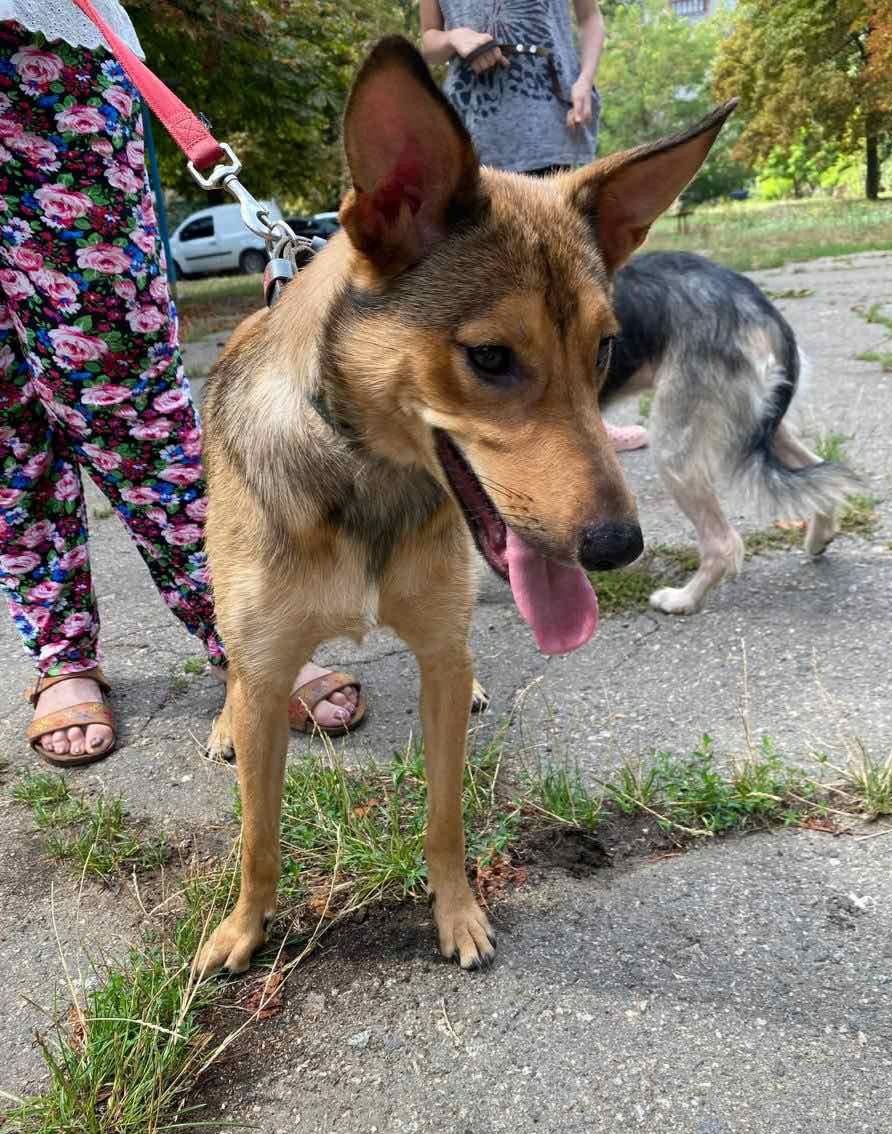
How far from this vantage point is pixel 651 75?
40938 mm

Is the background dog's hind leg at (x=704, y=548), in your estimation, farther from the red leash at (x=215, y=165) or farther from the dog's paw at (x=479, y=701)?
the red leash at (x=215, y=165)

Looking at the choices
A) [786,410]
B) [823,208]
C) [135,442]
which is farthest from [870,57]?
[135,442]

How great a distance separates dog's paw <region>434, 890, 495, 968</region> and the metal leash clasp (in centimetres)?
160

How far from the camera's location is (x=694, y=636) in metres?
3.32

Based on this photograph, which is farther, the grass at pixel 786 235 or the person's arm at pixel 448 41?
the grass at pixel 786 235

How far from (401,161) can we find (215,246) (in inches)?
1135

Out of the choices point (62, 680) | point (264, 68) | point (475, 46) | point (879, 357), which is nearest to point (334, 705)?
point (62, 680)

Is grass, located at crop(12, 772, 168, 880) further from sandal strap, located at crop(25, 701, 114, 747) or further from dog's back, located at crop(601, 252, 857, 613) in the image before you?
dog's back, located at crop(601, 252, 857, 613)

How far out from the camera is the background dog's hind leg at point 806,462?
11.8 feet

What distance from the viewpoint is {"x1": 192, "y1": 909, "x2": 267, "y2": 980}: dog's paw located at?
1927 millimetres

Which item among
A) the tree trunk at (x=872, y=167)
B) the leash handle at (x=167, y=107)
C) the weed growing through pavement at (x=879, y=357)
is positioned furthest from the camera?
the tree trunk at (x=872, y=167)

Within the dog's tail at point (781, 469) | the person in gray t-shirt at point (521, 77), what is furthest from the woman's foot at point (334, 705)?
the person in gray t-shirt at point (521, 77)

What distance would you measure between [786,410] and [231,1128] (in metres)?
3.11

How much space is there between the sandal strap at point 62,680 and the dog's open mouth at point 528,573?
1910 millimetres
